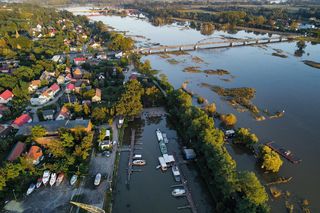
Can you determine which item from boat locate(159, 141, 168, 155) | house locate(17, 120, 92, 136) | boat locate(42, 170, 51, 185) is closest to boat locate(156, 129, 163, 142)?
boat locate(159, 141, 168, 155)

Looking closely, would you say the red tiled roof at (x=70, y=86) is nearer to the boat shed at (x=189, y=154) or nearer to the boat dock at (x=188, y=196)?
the boat shed at (x=189, y=154)

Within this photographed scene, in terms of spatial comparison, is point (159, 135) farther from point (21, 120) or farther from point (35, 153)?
point (21, 120)

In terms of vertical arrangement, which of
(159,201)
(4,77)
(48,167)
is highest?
(4,77)

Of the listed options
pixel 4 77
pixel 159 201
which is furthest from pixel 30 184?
pixel 4 77

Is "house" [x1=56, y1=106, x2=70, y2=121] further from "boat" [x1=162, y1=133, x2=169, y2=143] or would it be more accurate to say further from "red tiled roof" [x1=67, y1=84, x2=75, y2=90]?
"boat" [x1=162, y1=133, x2=169, y2=143]

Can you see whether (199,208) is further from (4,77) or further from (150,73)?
(4,77)

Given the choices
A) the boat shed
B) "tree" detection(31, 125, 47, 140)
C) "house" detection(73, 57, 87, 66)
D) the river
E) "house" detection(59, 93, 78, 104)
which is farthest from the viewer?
"house" detection(73, 57, 87, 66)
